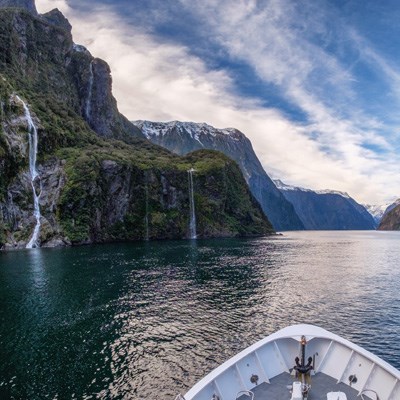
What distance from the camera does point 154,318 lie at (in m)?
36.6

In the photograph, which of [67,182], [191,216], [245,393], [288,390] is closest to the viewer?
[245,393]

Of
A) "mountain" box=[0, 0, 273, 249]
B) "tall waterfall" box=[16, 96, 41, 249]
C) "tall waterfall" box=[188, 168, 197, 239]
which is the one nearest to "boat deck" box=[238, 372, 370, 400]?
"mountain" box=[0, 0, 273, 249]

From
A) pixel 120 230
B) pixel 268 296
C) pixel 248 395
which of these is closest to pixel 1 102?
pixel 120 230

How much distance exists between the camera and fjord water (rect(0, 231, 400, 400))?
23641 mm

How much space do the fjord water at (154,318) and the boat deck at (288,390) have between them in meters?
8.43

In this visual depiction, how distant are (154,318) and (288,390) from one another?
23.5m

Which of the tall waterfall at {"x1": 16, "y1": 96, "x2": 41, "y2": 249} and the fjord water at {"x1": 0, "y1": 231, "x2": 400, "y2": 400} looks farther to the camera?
the tall waterfall at {"x1": 16, "y1": 96, "x2": 41, "y2": 249}

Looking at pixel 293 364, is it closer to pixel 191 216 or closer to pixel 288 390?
pixel 288 390

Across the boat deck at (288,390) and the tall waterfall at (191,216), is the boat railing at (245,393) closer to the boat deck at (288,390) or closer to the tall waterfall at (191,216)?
the boat deck at (288,390)

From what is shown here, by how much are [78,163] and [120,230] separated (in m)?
33.2

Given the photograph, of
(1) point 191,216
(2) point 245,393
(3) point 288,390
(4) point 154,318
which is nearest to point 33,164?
(1) point 191,216

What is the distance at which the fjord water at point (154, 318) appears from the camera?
23.6 metres

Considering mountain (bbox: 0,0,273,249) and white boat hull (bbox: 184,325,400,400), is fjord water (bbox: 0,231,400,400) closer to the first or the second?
white boat hull (bbox: 184,325,400,400)

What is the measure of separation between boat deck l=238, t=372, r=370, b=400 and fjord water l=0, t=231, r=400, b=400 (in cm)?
843
